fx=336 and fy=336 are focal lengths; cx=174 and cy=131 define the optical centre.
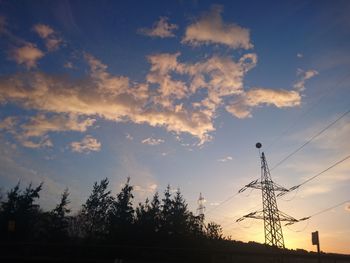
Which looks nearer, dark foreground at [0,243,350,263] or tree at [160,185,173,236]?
dark foreground at [0,243,350,263]

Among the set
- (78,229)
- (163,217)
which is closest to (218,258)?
(163,217)

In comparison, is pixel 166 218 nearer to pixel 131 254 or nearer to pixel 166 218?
pixel 166 218

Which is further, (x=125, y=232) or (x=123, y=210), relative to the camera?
(x=123, y=210)

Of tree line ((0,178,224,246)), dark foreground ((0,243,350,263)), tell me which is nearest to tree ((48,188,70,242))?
tree line ((0,178,224,246))

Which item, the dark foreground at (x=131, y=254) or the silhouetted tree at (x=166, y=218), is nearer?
the dark foreground at (x=131, y=254)

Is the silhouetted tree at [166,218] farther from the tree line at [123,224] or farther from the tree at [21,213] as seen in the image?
the tree at [21,213]

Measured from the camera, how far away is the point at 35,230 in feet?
225

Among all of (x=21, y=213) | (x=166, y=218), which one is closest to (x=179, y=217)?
(x=166, y=218)

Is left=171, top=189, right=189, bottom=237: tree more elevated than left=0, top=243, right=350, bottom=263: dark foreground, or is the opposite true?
left=171, top=189, right=189, bottom=237: tree

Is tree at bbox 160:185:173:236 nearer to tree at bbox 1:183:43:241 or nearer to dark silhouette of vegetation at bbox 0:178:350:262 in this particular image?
dark silhouette of vegetation at bbox 0:178:350:262

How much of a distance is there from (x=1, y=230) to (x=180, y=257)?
3706 cm

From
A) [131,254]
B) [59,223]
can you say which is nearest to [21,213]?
[59,223]

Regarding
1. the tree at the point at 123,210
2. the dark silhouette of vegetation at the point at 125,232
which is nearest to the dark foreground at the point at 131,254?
the dark silhouette of vegetation at the point at 125,232

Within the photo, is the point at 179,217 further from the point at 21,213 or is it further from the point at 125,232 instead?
the point at 21,213
